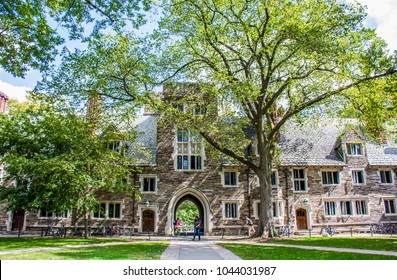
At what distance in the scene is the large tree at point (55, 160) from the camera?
59.3ft

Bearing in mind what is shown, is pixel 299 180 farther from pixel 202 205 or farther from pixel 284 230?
pixel 202 205

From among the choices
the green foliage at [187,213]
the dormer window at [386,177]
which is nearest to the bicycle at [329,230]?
the dormer window at [386,177]

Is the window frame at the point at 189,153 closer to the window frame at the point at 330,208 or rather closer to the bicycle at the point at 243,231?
the bicycle at the point at 243,231

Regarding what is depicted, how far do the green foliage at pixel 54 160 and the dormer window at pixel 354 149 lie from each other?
63.2 feet

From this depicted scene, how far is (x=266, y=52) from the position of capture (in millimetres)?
17922

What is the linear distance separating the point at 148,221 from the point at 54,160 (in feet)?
32.6

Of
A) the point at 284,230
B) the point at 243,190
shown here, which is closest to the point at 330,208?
the point at 284,230

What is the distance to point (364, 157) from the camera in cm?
2794

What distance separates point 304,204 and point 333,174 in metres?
3.88

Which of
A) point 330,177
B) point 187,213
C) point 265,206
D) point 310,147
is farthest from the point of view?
point 187,213

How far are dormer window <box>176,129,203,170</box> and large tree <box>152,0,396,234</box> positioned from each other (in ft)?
16.2

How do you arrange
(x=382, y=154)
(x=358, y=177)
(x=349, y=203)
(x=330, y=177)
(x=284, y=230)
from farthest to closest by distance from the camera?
(x=382, y=154)
(x=358, y=177)
(x=330, y=177)
(x=349, y=203)
(x=284, y=230)

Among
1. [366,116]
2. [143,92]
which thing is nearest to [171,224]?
[143,92]

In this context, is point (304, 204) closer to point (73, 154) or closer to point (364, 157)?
point (364, 157)
